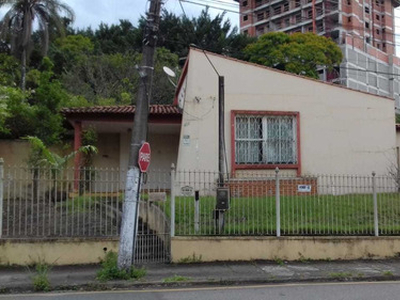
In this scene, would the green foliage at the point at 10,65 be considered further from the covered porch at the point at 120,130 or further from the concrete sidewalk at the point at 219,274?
the concrete sidewalk at the point at 219,274

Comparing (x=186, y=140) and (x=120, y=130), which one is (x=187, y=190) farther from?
(x=120, y=130)

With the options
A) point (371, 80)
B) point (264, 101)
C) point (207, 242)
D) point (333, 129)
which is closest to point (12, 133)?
point (264, 101)

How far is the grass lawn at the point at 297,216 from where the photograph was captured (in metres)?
9.34

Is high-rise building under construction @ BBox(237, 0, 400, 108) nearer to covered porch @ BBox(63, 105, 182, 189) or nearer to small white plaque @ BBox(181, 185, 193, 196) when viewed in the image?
covered porch @ BBox(63, 105, 182, 189)

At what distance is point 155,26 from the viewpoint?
7895 mm

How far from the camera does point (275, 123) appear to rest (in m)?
14.4

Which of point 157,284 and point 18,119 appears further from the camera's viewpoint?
point 18,119

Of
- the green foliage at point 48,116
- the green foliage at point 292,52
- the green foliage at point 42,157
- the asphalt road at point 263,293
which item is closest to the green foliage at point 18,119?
the green foliage at point 48,116

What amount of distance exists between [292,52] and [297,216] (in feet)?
121

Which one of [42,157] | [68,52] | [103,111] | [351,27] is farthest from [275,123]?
[351,27]

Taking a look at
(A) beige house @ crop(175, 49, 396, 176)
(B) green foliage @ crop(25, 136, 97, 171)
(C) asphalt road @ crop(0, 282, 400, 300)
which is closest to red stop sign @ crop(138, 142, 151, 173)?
(C) asphalt road @ crop(0, 282, 400, 300)

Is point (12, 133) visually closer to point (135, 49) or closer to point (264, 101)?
point (264, 101)

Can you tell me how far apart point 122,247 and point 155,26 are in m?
4.03

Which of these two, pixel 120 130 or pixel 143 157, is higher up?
pixel 120 130
